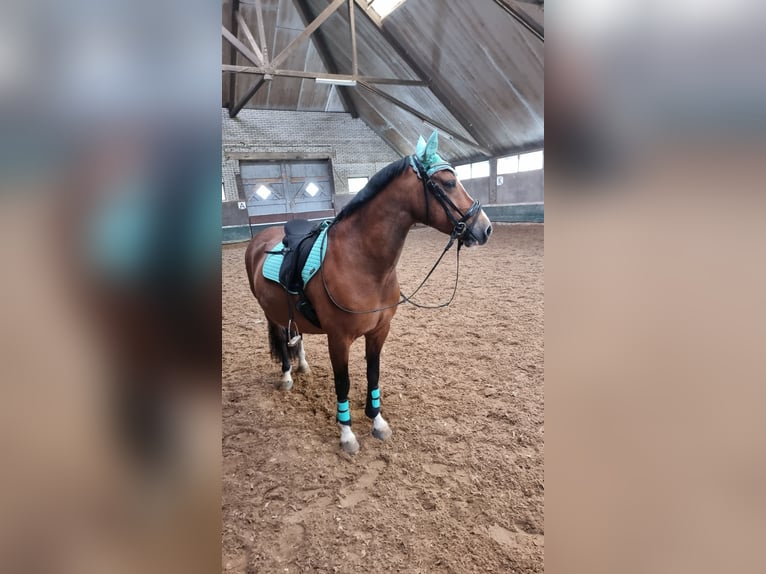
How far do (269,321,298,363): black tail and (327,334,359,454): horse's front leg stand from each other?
861mm

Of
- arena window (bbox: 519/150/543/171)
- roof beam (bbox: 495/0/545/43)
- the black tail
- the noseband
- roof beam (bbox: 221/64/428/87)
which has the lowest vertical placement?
the black tail

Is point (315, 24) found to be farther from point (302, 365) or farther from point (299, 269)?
point (299, 269)

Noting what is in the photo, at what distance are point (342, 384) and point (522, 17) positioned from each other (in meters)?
6.67

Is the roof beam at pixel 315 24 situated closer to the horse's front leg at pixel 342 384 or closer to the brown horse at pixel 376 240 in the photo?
the brown horse at pixel 376 240

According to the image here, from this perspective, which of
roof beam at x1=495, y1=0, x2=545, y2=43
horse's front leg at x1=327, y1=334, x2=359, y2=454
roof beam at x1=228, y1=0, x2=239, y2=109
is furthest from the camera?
roof beam at x1=228, y1=0, x2=239, y2=109

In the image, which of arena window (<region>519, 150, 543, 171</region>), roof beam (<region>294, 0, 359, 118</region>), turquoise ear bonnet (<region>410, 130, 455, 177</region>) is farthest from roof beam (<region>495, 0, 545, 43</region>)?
turquoise ear bonnet (<region>410, 130, 455, 177</region>)

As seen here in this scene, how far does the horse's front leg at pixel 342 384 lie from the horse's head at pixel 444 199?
78 cm

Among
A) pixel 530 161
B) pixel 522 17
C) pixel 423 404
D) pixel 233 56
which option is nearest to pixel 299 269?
pixel 423 404

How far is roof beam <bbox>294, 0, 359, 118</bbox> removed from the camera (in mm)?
10477

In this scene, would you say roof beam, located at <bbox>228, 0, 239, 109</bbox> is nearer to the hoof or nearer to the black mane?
the black mane

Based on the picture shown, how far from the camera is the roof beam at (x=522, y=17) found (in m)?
5.80
